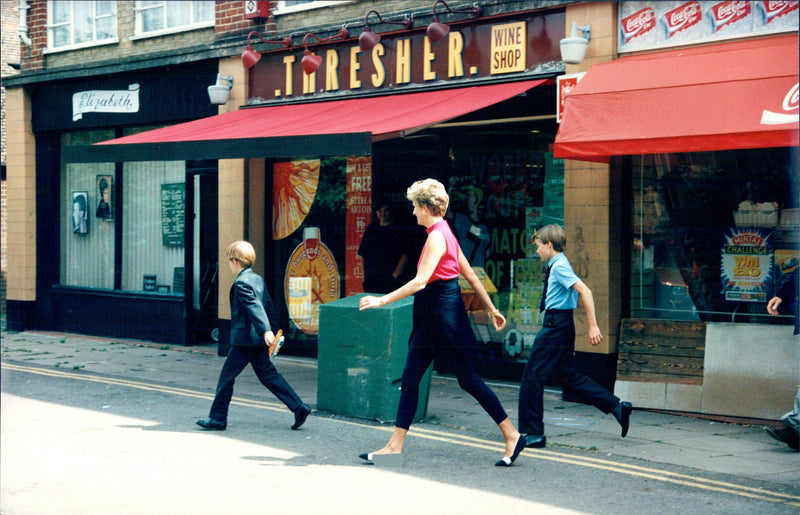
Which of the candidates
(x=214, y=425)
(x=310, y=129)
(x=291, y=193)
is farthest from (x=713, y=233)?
(x=291, y=193)

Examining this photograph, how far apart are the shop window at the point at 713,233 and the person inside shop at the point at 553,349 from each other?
250 cm

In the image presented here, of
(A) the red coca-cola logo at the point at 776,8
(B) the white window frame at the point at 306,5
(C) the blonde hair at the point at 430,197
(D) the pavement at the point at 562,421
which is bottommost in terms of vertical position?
(D) the pavement at the point at 562,421

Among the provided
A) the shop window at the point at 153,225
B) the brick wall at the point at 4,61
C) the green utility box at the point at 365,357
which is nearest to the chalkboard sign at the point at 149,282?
the shop window at the point at 153,225

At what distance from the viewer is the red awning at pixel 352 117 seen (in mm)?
9695

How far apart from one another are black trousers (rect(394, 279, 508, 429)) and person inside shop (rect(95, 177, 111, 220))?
34.0ft

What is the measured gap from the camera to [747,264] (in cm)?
917

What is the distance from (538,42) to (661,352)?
3320 mm

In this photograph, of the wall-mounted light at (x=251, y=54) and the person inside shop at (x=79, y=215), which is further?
the person inside shop at (x=79, y=215)

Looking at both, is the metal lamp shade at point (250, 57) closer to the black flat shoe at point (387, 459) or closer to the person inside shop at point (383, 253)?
the person inside shop at point (383, 253)

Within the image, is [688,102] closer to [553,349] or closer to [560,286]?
[560,286]

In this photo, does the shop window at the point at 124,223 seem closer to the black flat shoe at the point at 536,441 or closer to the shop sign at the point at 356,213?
the shop sign at the point at 356,213

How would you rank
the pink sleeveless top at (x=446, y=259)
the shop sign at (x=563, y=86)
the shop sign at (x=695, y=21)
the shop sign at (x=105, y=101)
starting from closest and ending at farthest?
the pink sleeveless top at (x=446, y=259), the shop sign at (x=695, y=21), the shop sign at (x=563, y=86), the shop sign at (x=105, y=101)

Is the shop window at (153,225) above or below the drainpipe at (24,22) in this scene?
below

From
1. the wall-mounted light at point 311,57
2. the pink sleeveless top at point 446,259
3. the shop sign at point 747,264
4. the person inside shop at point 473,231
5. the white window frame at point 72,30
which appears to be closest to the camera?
the pink sleeveless top at point 446,259
